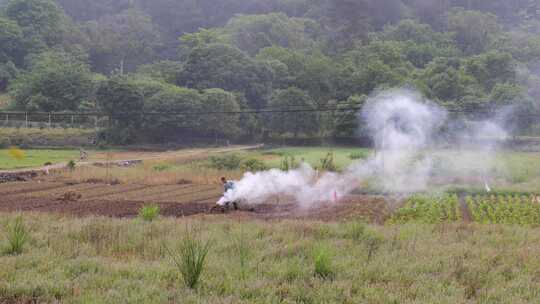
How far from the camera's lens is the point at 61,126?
61.1 metres

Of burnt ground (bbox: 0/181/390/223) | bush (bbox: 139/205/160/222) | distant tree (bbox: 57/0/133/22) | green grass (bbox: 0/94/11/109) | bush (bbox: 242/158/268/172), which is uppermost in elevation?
distant tree (bbox: 57/0/133/22)

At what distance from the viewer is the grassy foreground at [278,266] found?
909 cm

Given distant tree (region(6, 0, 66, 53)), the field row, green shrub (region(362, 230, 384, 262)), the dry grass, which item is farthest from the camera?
distant tree (region(6, 0, 66, 53))

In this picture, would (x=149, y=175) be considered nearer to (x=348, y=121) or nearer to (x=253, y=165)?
(x=253, y=165)

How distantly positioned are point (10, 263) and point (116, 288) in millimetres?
2556

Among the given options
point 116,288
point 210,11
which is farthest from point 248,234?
point 210,11

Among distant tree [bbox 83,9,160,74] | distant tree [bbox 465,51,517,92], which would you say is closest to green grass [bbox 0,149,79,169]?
distant tree [bbox 465,51,517,92]

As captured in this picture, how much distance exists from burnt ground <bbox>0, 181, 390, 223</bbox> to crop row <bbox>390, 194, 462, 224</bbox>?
763 millimetres

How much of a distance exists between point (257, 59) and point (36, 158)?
1494 inches

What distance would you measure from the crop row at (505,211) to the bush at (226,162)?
61.1 feet

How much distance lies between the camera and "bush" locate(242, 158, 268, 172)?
37844 mm

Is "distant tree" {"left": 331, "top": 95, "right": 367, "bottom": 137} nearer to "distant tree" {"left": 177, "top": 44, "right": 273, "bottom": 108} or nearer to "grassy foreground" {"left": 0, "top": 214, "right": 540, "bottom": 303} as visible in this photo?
"distant tree" {"left": 177, "top": 44, "right": 273, "bottom": 108}

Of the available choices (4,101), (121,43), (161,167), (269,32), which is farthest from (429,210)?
(269,32)

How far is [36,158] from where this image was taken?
156ft
